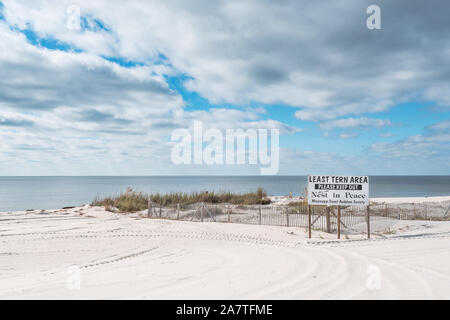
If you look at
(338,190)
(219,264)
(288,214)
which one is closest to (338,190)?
(338,190)

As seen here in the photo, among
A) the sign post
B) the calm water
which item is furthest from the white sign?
the calm water

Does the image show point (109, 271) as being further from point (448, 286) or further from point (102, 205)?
point (102, 205)

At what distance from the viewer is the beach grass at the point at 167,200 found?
25525mm

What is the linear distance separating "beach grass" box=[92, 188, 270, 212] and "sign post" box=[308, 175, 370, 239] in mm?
14841

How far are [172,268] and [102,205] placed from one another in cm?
2082

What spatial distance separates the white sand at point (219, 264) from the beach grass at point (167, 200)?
9807 mm

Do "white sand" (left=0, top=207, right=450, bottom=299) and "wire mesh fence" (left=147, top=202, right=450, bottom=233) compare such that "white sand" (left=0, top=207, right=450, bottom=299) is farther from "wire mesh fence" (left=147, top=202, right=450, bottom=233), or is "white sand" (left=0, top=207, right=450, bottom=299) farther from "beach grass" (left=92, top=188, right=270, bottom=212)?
"beach grass" (left=92, top=188, right=270, bottom=212)

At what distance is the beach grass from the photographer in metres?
25.5

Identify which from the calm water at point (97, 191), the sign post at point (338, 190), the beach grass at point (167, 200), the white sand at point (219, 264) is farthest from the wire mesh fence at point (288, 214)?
the calm water at point (97, 191)

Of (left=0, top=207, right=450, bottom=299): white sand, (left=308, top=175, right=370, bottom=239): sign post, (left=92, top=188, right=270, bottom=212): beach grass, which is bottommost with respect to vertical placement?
(left=0, top=207, right=450, bottom=299): white sand

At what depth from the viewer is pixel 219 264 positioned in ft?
28.2

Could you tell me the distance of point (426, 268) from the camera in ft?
25.7
